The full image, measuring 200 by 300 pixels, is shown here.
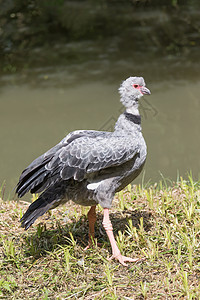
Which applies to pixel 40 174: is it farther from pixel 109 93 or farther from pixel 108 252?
pixel 109 93

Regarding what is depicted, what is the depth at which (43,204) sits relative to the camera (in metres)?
3.46

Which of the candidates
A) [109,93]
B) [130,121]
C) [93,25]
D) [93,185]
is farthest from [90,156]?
[93,25]

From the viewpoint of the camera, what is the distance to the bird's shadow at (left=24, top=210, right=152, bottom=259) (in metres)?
3.70

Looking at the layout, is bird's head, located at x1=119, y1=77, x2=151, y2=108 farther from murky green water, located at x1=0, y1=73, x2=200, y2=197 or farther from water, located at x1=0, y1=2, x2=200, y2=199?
murky green water, located at x1=0, y1=73, x2=200, y2=197

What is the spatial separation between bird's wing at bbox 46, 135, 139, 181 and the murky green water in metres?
2.00

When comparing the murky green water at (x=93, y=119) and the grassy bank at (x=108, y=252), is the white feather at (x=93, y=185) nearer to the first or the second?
the grassy bank at (x=108, y=252)

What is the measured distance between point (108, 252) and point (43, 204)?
2.03 feet

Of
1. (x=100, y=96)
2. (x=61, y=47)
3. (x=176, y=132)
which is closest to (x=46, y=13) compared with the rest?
(x=61, y=47)

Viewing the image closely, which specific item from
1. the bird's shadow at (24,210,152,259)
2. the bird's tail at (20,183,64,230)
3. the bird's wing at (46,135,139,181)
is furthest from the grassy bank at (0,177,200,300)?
the bird's wing at (46,135,139,181)

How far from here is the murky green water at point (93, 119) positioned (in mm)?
5711

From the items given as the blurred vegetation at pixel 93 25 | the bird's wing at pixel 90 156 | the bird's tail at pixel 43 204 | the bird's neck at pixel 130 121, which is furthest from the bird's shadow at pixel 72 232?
the blurred vegetation at pixel 93 25

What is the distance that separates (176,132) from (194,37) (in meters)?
3.41

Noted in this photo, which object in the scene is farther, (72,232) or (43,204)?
(72,232)

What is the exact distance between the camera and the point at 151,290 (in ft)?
10.2
